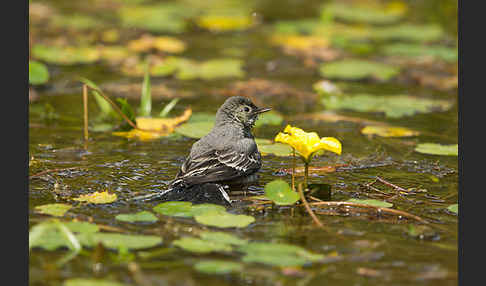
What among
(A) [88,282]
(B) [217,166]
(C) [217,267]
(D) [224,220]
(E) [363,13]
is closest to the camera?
(A) [88,282]

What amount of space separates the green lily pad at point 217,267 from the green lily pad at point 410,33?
34.4ft

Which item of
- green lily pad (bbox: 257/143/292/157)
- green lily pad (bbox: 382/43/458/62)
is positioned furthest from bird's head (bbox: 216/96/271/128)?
green lily pad (bbox: 382/43/458/62)

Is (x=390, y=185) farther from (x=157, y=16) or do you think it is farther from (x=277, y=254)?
(x=157, y=16)

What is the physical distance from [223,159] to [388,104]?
4.07 m

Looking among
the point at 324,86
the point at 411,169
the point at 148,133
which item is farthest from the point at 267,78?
the point at 411,169

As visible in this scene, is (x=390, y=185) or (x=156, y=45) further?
(x=156, y=45)

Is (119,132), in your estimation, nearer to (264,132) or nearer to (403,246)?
(264,132)

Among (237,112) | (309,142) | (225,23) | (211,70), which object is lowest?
(309,142)

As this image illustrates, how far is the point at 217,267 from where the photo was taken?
526 cm

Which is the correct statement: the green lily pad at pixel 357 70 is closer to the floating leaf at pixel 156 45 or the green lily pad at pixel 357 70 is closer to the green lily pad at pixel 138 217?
the floating leaf at pixel 156 45

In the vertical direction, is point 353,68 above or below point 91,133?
above

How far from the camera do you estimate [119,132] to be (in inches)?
373

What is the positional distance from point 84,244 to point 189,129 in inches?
141

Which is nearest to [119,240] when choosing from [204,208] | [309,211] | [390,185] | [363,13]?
[204,208]
